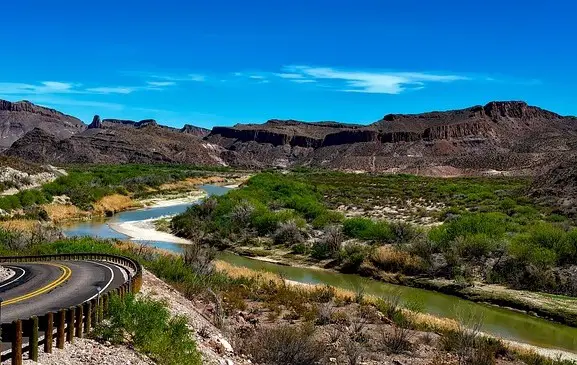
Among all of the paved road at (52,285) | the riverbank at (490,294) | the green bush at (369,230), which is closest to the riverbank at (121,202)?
the green bush at (369,230)

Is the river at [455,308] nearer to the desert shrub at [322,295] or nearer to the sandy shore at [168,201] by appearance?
the desert shrub at [322,295]

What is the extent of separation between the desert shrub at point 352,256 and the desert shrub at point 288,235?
5268 mm

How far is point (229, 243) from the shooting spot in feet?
132

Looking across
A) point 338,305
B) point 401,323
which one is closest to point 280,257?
point 338,305

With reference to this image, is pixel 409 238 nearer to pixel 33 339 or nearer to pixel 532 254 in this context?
pixel 532 254

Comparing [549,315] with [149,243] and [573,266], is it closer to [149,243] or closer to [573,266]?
[573,266]

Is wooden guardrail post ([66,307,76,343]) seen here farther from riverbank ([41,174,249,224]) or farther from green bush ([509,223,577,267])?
riverbank ([41,174,249,224])

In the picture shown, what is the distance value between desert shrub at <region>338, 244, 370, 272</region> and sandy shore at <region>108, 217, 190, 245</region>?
42.9 ft


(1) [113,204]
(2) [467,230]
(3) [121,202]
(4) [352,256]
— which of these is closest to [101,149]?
(3) [121,202]

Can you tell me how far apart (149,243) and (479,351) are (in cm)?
2933

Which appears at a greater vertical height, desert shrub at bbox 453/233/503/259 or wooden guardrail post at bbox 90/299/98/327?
wooden guardrail post at bbox 90/299/98/327

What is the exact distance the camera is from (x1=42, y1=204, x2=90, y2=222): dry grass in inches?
2004

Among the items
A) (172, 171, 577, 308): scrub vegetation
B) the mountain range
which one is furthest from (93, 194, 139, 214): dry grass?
the mountain range

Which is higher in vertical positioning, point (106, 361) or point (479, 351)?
point (106, 361)
